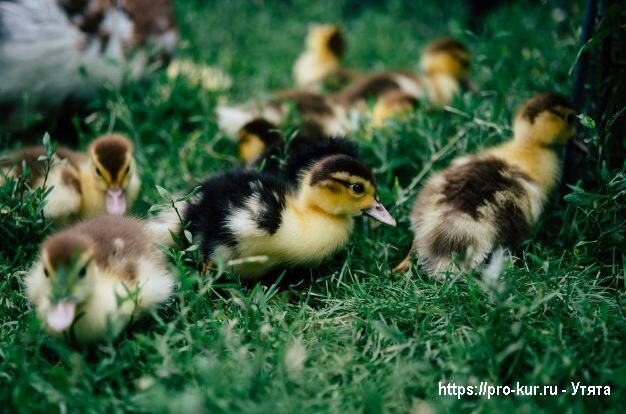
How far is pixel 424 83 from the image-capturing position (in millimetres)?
3592

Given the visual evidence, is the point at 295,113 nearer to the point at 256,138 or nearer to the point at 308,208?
the point at 256,138

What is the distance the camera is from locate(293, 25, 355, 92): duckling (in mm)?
3969

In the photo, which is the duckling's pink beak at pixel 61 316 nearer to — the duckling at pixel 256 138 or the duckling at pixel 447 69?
the duckling at pixel 256 138

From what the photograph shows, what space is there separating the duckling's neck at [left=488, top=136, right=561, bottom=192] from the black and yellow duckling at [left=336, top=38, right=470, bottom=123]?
758mm

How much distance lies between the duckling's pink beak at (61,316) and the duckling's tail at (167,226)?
499 mm

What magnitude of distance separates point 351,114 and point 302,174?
77 centimetres

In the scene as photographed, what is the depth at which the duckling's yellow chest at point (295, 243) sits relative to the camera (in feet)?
6.51

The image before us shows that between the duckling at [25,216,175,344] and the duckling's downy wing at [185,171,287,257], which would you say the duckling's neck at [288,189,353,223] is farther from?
the duckling at [25,216,175,344]

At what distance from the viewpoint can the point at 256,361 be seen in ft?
5.21

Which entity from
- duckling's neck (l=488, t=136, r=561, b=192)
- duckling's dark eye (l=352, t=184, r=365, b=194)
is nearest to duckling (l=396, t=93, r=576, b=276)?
duckling's neck (l=488, t=136, r=561, b=192)

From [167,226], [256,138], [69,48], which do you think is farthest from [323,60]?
[167,226]

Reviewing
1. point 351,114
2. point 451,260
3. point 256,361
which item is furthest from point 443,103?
point 256,361

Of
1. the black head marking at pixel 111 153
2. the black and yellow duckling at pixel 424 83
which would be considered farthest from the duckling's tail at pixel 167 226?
the black and yellow duckling at pixel 424 83

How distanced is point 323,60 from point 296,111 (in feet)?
3.74
